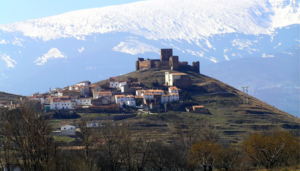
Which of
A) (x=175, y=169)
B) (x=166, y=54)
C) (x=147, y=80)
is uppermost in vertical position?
(x=166, y=54)

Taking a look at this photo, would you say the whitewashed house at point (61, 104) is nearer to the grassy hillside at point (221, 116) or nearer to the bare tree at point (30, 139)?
the grassy hillside at point (221, 116)

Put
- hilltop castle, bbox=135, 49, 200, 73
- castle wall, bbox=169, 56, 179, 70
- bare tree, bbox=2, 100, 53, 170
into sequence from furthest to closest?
hilltop castle, bbox=135, 49, 200, 73, castle wall, bbox=169, 56, 179, 70, bare tree, bbox=2, 100, 53, 170

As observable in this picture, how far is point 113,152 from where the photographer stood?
50.1 metres

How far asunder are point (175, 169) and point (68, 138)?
2059cm

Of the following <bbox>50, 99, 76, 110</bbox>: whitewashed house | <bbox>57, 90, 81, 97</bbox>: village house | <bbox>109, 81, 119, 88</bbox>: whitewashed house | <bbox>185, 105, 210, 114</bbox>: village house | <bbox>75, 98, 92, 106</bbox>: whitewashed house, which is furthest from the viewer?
<bbox>109, 81, 119, 88</bbox>: whitewashed house

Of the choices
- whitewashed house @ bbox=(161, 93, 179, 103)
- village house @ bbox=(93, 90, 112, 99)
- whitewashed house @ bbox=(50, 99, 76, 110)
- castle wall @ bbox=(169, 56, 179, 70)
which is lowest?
whitewashed house @ bbox=(50, 99, 76, 110)

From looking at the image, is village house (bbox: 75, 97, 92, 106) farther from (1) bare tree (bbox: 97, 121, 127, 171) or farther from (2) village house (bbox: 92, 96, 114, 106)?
(1) bare tree (bbox: 97, 121, 127, 171)

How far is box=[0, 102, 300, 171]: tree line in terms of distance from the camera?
134 feet

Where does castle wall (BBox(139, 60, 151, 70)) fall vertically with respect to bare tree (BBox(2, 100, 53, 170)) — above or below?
above

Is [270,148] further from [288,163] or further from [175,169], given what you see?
[175,169]

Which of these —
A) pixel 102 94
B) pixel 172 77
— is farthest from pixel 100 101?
pixel 172 77

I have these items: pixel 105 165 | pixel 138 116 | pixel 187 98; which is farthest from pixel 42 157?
pixel 187 98

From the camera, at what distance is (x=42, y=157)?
41.9 metres

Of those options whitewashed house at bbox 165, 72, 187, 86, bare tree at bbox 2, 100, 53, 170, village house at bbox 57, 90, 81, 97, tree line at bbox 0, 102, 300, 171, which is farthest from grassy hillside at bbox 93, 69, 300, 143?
bare tree at bbox 2, 100, 53, 170
